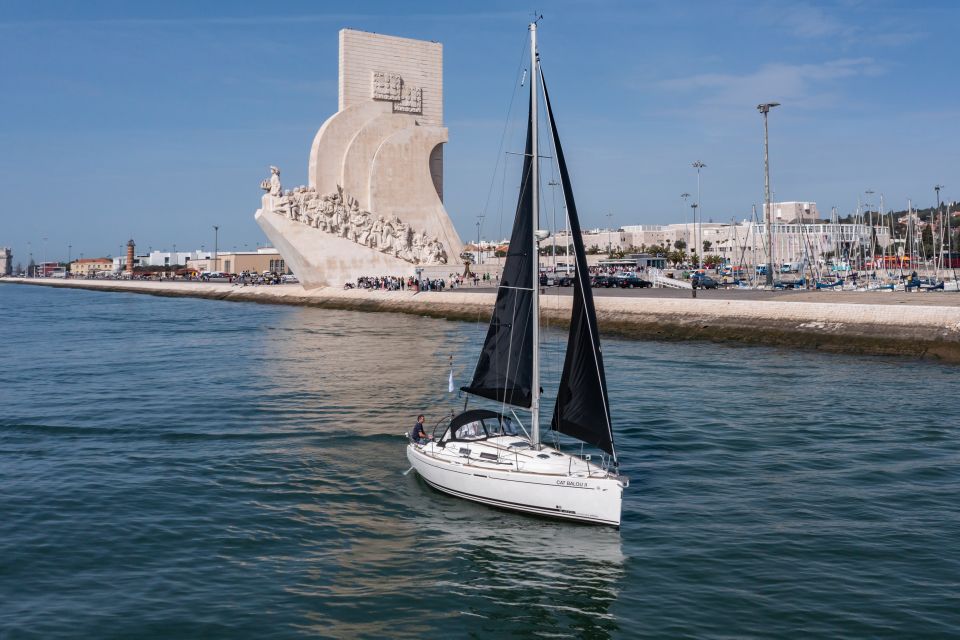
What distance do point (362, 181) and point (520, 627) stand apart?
178 ft

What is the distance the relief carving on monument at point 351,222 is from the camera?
55.5 m

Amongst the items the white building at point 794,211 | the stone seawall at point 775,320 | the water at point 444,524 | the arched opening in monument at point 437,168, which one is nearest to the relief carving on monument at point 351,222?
the arched opening in monument at point 437,168

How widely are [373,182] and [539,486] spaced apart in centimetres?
5135

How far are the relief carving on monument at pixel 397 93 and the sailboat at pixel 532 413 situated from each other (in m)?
50.5

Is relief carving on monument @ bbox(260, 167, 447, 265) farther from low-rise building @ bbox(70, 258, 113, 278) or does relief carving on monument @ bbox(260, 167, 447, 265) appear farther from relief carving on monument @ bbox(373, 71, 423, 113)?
low-rise building @ bbox(70, 258, 113, 278)

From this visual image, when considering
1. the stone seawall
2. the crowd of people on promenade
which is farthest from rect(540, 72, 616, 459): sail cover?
the crowd of people on promenade

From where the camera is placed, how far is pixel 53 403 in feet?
62.0

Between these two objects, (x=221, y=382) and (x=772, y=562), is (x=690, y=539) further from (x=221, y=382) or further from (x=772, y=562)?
(x=221, y=382)

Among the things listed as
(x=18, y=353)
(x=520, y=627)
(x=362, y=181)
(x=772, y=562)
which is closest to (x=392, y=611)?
(x=520, y=627)

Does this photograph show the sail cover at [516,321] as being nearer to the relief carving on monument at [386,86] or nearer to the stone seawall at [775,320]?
the stone seawall at [775,320]

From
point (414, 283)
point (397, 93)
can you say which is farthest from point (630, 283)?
point (397, 93)

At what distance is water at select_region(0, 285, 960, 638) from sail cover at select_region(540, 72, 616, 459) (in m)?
1.19

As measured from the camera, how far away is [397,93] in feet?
200

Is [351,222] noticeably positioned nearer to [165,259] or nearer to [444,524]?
[444,524]
